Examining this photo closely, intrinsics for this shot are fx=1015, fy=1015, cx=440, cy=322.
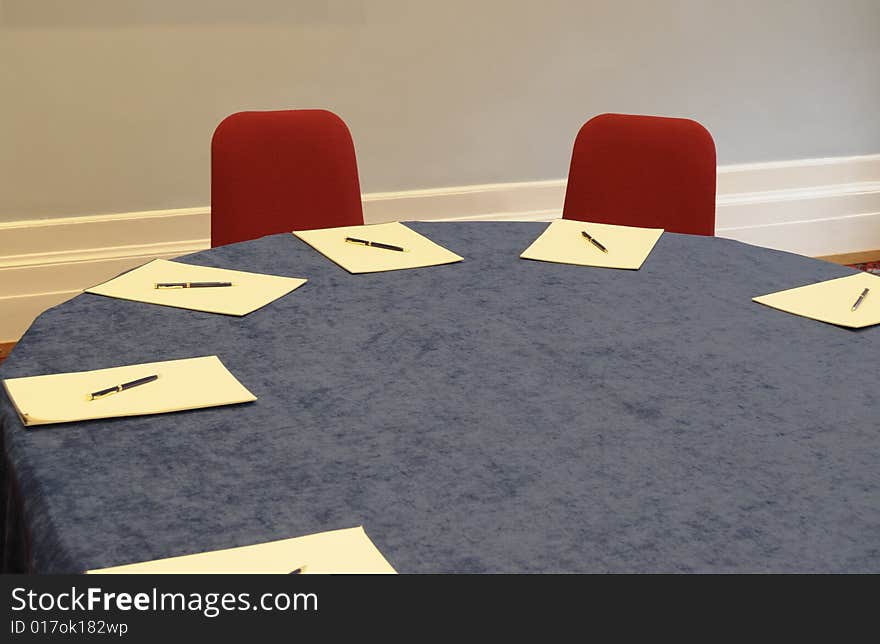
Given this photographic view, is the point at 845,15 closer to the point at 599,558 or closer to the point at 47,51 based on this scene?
→ the point at 47,51

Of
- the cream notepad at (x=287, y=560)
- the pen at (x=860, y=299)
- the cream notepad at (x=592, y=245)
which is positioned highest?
the pen at (x=860, y=299)

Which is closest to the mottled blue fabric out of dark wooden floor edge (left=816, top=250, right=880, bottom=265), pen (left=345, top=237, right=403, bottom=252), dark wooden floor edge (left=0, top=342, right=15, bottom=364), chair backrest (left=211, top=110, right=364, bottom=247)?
pen (left=345, top=237, right=403, bottom=252)

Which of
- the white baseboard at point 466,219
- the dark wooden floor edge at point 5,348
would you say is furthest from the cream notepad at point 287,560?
the white baseboard at point 466,219

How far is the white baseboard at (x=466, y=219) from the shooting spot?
341cm

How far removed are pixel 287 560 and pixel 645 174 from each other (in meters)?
1.80

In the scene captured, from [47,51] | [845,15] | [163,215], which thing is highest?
[845,15]

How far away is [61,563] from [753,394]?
2.91ft

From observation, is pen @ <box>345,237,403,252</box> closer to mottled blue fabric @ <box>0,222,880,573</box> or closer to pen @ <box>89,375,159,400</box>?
mottled blue fabric @ <box>0,222,880,573</box>

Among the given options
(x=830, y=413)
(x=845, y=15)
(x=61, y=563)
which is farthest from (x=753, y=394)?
(x=845, y=15)

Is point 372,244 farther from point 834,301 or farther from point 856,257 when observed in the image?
point 856,257

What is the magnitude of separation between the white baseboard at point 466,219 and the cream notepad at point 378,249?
169 cm

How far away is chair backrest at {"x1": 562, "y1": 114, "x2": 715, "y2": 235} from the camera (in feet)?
8.14

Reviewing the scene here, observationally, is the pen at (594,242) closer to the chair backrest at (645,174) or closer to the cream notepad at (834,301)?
the cream notepad at (834,301)
